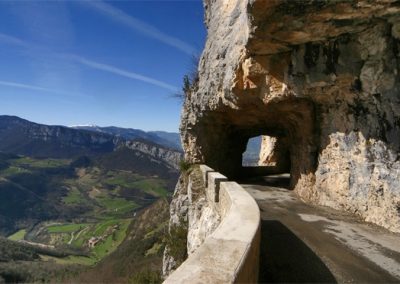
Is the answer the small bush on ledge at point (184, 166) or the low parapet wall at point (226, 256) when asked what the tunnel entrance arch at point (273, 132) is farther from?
the low parapet wall at point (226, 256)

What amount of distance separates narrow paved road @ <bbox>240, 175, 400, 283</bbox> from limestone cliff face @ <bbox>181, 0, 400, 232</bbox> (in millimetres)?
969

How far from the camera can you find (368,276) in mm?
6281

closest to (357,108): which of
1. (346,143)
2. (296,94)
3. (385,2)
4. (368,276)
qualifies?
(346,143)

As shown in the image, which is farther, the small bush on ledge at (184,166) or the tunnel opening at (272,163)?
the tunnel opening at (272,163)

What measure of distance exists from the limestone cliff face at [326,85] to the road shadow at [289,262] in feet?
10.7

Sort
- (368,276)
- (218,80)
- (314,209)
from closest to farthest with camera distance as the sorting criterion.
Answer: (368,276) → (314,209) → (218,80)

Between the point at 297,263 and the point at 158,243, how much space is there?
82.2 meters

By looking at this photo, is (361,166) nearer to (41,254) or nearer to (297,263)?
(297,263)

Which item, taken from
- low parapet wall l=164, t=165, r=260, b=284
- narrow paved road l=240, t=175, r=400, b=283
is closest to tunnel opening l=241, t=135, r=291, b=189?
narrow paved road l=240, t=175, r=400, b=283

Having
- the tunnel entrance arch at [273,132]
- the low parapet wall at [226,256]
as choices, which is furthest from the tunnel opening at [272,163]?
the low parapet wall at [226,256]

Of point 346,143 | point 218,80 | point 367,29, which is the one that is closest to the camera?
point 367,29

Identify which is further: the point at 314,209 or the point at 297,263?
the point at 314,209

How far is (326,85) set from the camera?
11.9m

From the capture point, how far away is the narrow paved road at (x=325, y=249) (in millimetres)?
6340
